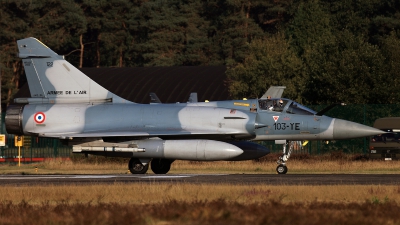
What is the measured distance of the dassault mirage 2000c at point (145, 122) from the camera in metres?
25.9

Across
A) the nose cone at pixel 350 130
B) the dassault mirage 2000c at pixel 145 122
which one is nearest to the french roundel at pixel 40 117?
the dassault mirage 2000c at pixel 145 122

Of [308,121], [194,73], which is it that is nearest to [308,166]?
[308,121]

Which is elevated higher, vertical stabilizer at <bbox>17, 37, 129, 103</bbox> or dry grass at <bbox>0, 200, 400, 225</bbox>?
vertical stabilizer at <bbox>17, 37, 129, 103</bbox>

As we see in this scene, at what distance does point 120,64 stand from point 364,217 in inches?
3203

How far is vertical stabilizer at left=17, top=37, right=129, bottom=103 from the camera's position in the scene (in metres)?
27.6

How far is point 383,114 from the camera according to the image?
3878 cm

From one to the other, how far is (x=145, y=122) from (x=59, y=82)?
3.23 meters

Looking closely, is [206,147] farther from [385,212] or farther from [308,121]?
[385,212]

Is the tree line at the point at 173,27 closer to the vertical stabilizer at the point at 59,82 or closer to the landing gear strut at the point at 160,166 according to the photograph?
the landing gear strut at the point at 160,166

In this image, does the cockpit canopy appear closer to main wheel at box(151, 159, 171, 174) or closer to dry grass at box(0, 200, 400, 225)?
main wheel at box(151, 159, 171, 174)

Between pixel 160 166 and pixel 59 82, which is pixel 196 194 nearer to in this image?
pixel 160 166

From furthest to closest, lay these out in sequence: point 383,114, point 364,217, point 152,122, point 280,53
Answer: point 280,53 → point 383,114 → point 152,122 → point 364,217

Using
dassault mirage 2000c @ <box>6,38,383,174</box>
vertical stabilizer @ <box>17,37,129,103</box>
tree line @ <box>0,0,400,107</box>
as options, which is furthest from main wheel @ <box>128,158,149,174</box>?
tree line @ <box>0,0,400,107</box>

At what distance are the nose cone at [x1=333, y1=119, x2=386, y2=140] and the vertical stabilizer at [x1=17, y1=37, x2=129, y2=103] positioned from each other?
6.64m
